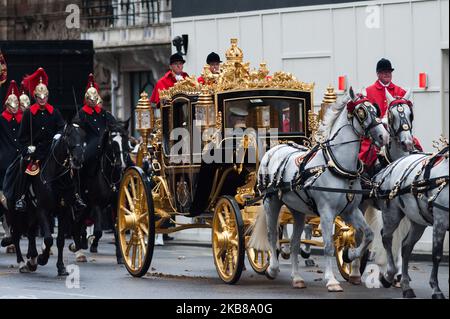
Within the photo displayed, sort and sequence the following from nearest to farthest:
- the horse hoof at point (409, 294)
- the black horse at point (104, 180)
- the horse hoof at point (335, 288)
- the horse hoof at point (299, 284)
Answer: the horse hoof at point (409, 294)
the horse hoof at point (335, 288)
the horse hoof at point (299, 284)
the black horse at point (104, 180)

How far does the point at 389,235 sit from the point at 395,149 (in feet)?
3.50

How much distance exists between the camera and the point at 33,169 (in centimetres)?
1988

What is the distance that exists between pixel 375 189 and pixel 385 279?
1.13 metres

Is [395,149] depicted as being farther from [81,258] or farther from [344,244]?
[81,258]

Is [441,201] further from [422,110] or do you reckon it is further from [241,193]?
[422,110]

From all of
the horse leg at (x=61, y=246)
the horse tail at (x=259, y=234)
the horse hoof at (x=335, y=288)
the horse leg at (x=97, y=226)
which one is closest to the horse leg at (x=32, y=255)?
the horse leg at (x=61, y=246)

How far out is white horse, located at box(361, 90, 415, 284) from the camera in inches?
640

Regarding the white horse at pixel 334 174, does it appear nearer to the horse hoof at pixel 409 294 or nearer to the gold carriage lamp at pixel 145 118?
the horse hoof at pixel 409 294

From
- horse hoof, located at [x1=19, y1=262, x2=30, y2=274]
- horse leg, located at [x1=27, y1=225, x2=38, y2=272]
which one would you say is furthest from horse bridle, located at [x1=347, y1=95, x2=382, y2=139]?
horse hoof, located at [x1=19, y1=262, x2=30, y2=274]

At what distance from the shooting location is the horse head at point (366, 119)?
1595cm

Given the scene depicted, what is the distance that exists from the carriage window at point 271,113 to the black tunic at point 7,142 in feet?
16.8

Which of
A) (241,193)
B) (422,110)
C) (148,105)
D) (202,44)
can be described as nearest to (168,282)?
(241,193)
